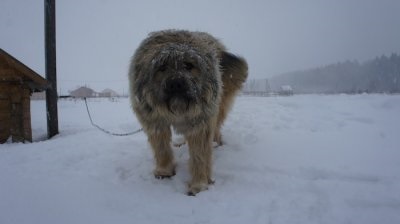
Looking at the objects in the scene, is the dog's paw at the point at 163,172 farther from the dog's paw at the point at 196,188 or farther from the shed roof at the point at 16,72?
the shed roof at the point at 16,72

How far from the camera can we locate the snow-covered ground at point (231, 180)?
2.69 meters

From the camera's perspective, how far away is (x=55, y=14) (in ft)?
21.9

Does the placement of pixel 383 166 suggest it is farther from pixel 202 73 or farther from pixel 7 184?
pixel 7 184

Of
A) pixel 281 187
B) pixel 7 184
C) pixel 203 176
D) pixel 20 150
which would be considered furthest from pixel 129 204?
pixel 20 150

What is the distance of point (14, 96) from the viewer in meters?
6.17

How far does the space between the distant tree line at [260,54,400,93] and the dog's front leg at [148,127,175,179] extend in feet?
174

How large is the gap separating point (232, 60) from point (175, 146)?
5.66 feet

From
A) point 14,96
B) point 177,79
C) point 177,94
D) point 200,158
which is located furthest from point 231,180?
point 14,96

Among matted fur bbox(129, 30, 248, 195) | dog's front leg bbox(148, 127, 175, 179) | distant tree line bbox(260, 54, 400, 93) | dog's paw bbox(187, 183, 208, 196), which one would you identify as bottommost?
dog's paw bbox(187, 183, 208, 196)

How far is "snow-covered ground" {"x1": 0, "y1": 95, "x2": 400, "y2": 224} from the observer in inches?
106

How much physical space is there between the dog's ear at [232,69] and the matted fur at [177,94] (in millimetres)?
882

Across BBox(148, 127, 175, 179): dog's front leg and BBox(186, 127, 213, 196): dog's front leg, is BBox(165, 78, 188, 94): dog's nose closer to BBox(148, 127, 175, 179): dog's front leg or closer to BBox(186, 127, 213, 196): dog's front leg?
BBox(186, 127, 213, 196): dog's front leg

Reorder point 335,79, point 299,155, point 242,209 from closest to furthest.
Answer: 1. point 242,209
2. point 299,155
3. point 335,79

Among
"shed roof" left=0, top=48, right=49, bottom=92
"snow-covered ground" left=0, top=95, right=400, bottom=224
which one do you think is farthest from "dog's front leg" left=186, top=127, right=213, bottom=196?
"shed roof" left=0, top=48, right=49, bottom=92
